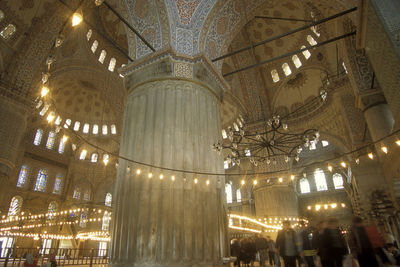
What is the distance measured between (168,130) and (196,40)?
3.49m

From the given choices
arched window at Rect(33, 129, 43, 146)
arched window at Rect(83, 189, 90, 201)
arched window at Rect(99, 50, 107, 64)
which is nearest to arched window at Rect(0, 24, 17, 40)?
arched window at Rect(99, 50, 107, 64)

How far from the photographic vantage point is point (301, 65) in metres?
15.0

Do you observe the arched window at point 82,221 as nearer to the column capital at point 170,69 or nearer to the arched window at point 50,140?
the arched window at point 50,140

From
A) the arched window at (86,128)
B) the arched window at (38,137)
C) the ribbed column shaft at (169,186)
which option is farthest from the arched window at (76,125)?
the ribbed column shaft at (169,186)

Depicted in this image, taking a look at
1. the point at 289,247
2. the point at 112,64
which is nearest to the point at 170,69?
the point at 289,247

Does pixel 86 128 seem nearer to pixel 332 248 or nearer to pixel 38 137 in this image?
pixel 38 137

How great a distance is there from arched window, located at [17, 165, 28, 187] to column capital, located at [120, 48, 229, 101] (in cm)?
1457

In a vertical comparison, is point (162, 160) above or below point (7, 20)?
below

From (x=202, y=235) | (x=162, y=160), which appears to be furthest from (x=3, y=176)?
(x=202, y=235)

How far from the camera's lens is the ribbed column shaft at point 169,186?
5.93 m

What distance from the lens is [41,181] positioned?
19266 mm

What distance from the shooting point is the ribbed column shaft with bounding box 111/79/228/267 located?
5.93m

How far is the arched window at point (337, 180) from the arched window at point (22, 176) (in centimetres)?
2495

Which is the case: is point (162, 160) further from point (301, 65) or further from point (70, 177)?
point (70, 177)
